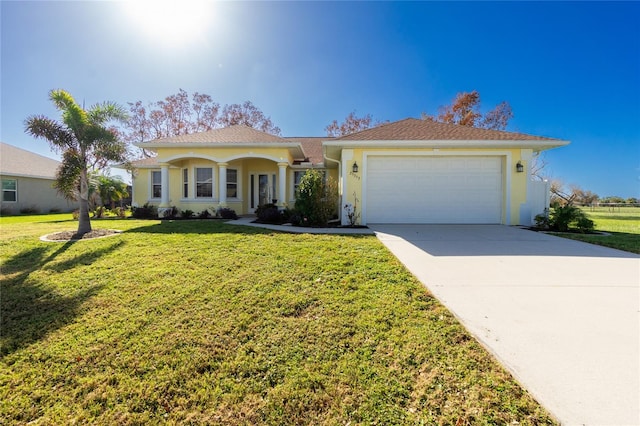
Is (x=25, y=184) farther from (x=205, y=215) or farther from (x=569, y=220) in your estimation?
(x=569, y=220)

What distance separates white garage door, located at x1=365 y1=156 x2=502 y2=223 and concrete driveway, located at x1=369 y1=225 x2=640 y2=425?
3.58 meters

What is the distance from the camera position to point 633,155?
724 inches

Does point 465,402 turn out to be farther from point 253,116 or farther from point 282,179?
point 253,116

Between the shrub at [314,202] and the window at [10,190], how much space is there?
2060cm

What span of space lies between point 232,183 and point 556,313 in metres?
12.8

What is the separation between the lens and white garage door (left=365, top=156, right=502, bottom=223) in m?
9.16

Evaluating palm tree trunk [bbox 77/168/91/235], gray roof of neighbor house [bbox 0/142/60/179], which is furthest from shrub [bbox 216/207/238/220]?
gray roof of neighbor house [bbox 0/142/60/179]

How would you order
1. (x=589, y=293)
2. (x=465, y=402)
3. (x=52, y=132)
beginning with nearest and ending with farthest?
(x=465, y=402) < (x=589, y=293) < (x=52, y=132)

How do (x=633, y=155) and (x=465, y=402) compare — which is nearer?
(x=465, y=402)

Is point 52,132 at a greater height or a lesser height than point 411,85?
lesser

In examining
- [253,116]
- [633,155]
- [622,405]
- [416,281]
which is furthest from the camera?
[253,116]

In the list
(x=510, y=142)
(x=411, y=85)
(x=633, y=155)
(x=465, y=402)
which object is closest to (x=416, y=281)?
(x=465, y=402)

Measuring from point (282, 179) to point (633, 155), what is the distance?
26.2 metres

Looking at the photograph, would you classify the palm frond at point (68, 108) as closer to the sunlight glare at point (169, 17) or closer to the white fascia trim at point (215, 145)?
the sunlight glare at point (169, 17)
